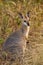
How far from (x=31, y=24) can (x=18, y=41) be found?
1.48m

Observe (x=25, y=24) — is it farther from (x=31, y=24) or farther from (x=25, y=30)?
(x=31, y=24)

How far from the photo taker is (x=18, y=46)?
234 inches

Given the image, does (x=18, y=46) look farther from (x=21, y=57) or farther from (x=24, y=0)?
(x=24, y=0)

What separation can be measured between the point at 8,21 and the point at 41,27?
901 millimetres

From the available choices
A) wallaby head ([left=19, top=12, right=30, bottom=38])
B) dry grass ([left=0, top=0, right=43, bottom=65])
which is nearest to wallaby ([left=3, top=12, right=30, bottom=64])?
wallaby head ([left=19, top=12, right=30, bottom=38])

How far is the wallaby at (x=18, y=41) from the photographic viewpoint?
19.2 feet

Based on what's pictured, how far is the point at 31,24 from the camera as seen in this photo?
7551mm

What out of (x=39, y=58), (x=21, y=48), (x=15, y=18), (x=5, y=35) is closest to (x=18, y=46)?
(x=21, y=48)

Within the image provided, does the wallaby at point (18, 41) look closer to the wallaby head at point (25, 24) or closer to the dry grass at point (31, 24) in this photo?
the wallaby head at point (25, 24)

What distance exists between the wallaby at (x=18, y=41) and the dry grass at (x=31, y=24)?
0.75ft

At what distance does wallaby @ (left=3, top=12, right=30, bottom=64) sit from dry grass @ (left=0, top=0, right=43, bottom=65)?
0.23m

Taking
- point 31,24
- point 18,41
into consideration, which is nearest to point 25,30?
point 18,41

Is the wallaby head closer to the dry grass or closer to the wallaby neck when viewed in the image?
the wallaby neck

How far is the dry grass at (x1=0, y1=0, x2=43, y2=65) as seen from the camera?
6042mm
